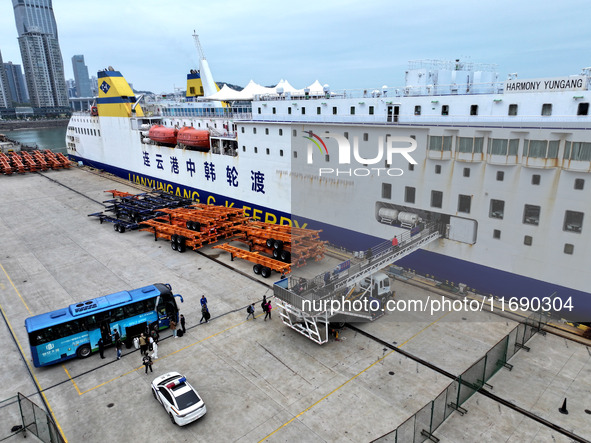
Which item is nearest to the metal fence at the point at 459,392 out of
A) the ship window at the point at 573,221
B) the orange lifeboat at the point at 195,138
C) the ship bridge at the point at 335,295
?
the ship window at the point at 573,221

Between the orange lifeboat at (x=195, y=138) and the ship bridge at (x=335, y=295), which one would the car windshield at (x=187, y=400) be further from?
the orange lifeboat at (x=195, y=138)

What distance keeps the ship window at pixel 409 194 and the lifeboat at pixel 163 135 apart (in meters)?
27.0

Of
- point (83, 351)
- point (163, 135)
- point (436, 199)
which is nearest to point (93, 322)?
point (83, 351)

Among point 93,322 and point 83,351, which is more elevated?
point 93,322

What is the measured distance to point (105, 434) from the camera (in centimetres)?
1127

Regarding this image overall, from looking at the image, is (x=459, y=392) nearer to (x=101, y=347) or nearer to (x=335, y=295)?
(x=335, y=295)

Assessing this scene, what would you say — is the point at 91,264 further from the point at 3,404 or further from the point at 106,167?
the point at 106,167

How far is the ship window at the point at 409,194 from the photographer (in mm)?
20458

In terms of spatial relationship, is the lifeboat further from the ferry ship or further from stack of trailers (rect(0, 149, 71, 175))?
stack of trailers (rect(0, 149, 71, 175))

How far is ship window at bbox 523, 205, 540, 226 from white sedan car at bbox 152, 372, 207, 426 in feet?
49.3

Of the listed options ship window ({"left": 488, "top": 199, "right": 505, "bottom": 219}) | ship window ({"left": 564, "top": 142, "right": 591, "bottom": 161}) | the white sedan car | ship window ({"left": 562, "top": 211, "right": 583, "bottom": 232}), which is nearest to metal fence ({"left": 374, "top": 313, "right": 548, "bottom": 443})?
ship window ({"left": 562, "top": 211, "right": 583, "bottom": 232})

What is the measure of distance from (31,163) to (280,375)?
56982 millimetres

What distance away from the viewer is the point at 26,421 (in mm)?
11633

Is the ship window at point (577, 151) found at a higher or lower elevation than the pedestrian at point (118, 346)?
higher
